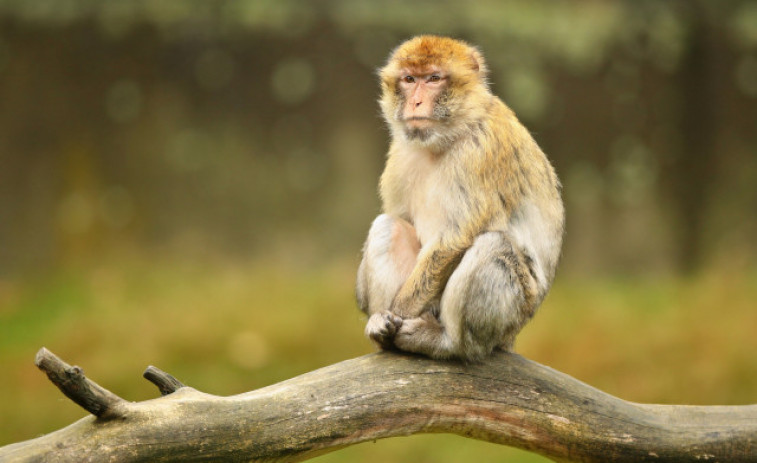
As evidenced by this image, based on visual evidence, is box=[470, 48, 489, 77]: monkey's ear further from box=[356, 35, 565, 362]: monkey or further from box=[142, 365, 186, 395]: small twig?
box=[142, 365, 186, 395]: small twig

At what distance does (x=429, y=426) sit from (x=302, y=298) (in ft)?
16.0

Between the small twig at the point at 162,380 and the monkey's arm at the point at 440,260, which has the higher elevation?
the monkey's arm at the point at 440,260

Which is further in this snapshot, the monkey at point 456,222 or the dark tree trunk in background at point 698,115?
the dark tree trunk in background at point 698,115

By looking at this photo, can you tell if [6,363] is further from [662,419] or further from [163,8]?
[662,419]

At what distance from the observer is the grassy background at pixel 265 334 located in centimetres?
994

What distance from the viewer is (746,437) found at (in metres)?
5.75

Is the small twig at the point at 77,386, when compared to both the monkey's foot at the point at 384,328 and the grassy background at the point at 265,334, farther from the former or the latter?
the grassy background at the point at 265,334

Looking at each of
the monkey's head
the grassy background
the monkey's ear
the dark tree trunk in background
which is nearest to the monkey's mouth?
the monkey's head

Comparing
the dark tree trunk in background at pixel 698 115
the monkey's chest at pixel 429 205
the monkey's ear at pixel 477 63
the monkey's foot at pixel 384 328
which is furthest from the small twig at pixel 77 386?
the dark tree trunk in background at pixel 698 115

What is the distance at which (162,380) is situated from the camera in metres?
5.14

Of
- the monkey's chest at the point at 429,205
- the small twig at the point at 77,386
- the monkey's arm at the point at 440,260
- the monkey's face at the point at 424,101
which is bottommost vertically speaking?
the small twig at the point at 77,386

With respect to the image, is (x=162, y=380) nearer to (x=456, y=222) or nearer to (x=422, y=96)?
(x=456, y=222)

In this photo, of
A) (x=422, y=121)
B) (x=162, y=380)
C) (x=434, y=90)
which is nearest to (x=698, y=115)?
(x=434, y=90)

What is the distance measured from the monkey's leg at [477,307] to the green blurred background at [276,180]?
4573 millimetres
